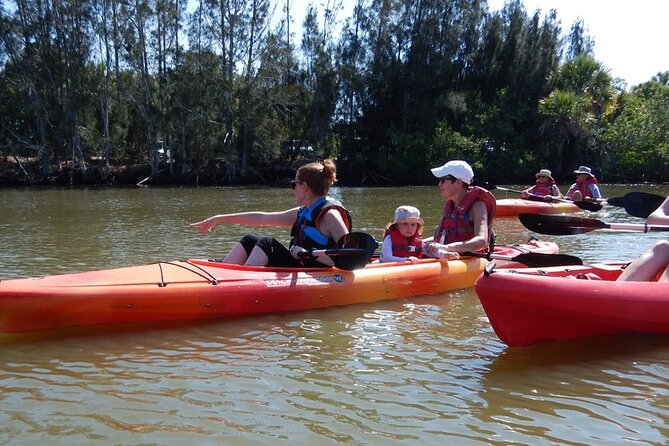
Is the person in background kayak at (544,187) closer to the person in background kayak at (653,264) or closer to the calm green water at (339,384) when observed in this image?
the calm green water at (339,384)

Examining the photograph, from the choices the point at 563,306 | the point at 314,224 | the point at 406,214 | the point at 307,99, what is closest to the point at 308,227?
the point at 314,224

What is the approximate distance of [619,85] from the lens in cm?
3061

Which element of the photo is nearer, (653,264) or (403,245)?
(653,264)

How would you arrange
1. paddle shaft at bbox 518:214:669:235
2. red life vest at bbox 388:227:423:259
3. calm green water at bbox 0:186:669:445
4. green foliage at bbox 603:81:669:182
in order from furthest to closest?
green foliage at bbox 603:81:669:182
red life vest at bbox 388:227:423:259
paddle shaft at bbox 518:214:669:235
calm green water at bbox 0:186:669:445

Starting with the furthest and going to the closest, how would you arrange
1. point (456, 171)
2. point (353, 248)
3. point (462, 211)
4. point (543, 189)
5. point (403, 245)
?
point (543, 189)
point (403, 245)
point (462, 211)
point (456, 171)
point (353, 248)

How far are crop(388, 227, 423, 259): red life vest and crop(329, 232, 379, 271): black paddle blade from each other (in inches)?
30.7

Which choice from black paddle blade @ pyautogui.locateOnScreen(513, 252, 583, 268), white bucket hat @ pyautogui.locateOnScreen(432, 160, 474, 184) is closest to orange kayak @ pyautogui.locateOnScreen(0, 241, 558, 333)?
white bucket hat @ pyautogui.locateOnScreen(432, 160, 474, 184)

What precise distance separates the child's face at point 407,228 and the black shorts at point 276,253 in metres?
0.97

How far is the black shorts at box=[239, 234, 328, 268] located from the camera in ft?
17.8

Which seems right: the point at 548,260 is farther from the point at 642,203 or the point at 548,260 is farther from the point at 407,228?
the point at 407,228

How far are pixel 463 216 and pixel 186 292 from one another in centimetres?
249

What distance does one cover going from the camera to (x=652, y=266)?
174 inches

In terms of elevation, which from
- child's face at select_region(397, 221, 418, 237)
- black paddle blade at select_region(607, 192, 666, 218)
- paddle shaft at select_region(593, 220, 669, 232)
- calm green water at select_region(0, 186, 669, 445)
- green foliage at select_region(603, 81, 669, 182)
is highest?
green foliage at select_region(603, 81, 669, 182)

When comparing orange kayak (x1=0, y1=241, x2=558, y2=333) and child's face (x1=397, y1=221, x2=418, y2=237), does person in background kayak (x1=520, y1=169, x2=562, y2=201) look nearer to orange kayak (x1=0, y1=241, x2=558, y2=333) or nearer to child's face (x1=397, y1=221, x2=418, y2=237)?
child's face (x1=397, y1=221, x2=418, y2=237)
